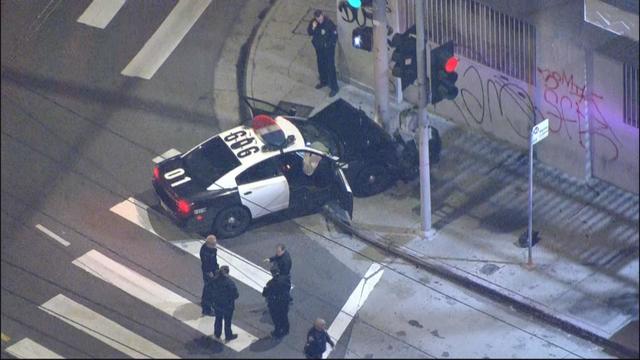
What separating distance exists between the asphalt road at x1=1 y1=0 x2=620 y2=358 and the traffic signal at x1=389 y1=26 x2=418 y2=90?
3.43 metres

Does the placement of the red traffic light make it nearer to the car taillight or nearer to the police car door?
the police car door

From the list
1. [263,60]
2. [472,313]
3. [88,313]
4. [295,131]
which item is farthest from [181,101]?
[472,313]

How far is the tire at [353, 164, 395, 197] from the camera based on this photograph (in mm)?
24812

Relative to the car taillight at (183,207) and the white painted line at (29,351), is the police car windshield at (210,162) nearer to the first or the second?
the car taillight at (183,207)

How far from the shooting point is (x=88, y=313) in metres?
22.4

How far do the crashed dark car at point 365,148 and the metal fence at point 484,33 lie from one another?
1.74 metres

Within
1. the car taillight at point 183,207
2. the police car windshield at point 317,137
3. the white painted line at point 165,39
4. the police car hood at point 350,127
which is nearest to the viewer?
the car taillight at point 183,207

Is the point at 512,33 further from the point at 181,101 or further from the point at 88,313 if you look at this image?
the point at 88,313

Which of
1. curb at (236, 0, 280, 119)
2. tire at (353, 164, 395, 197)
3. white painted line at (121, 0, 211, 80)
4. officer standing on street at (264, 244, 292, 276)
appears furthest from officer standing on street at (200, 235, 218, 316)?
white painted line at (121, 0, 211, 80)

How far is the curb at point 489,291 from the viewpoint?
2164 cm

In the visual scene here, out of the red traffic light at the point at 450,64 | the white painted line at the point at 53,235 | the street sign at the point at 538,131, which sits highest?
the red traffic light at the point at 450,64

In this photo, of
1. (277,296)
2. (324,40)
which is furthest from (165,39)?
(277,296)

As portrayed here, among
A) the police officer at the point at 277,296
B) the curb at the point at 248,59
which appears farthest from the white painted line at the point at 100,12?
the police officer at the point at 277,296

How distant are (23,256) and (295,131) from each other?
5198 mm
